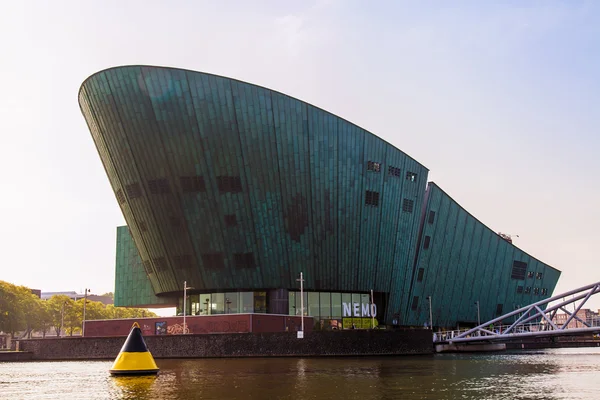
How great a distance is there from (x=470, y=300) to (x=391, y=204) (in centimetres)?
2638

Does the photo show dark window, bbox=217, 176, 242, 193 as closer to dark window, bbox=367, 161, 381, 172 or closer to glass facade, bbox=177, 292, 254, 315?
glass facade, bbox=177, 292, 254, 315

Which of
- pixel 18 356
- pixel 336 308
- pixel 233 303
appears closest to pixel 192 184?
pixel 233 303

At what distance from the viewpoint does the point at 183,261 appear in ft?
217

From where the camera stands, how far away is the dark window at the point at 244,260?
2537 inches

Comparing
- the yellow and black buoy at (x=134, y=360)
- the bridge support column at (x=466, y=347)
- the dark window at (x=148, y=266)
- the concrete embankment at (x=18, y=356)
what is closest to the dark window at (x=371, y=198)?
the bridge support column at (x=466, y=347)

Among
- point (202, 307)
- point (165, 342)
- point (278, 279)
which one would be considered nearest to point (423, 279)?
point (278, 279)

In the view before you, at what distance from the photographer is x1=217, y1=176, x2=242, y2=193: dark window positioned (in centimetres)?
6259

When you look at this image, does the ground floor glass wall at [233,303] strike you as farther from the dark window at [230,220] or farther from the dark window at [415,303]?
the dark window at [415,303]

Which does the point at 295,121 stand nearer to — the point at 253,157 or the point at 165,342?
the point at 253,157

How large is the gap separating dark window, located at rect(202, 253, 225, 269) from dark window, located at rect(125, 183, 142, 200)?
30.0ft

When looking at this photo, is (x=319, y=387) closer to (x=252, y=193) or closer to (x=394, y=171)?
(x=252, y=193)

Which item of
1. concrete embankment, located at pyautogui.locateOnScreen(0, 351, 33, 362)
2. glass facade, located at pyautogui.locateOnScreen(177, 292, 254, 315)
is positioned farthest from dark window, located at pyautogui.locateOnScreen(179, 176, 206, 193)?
concrete embankment, located at pyautogui.locateOnScreen(0, 351, 33, 362)

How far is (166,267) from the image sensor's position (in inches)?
2665

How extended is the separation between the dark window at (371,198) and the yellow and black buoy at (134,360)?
38722mm
